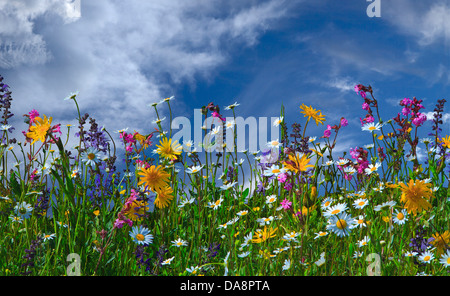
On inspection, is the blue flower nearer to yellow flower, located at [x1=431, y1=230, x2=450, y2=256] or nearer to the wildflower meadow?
the wildflower meadow

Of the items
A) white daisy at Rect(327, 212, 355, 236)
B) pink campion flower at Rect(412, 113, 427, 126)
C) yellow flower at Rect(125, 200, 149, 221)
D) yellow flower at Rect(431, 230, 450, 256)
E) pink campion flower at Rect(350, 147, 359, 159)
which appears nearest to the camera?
white daisy at Rect(327, 212, 355, 236)

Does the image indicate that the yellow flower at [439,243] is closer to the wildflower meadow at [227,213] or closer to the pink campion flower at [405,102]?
the wildflower meadow at [227,213]

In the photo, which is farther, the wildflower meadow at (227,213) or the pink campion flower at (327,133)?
the pink campion flower at (327,133)

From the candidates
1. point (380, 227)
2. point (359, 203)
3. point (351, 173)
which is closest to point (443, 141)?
point (351, 173)

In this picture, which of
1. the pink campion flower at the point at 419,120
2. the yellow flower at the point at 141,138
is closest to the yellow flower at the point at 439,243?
the pink campion flower at the point at 419,120

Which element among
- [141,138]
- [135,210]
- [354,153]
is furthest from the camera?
[354,153]

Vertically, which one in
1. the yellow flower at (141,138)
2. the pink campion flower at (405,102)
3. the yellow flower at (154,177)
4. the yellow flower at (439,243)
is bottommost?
the yellow flower at (439,243)

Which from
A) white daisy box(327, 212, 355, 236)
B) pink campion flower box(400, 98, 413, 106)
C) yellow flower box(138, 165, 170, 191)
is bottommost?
white daisy box(327, 212, 355, 236)

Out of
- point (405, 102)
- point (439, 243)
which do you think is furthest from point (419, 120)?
point (439, 243)

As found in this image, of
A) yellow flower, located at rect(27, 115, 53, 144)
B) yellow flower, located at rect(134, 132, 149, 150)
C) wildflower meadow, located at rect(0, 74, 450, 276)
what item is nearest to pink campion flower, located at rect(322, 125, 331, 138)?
wildflower meadow, located at rect(0, 74, 450, 276)

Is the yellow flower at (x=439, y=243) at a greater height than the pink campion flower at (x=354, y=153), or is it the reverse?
the pink campion flower at (x=354, y=153)

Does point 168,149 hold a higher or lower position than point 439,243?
higher

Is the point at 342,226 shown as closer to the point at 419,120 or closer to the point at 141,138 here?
the point at 419,120

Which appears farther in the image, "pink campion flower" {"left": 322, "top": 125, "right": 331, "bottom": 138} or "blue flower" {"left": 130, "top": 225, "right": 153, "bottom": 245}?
"pink campion flower" {"left": 322, "top": 125, "right": 331, "bottom": 138}
